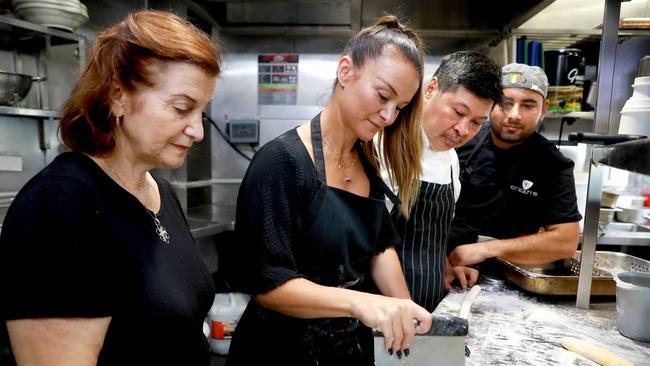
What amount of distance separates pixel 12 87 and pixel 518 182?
2444 mm

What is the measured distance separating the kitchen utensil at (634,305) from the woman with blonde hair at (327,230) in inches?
23.6

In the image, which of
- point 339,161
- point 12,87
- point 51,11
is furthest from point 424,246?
point 51,11

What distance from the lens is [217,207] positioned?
3258 millimetres

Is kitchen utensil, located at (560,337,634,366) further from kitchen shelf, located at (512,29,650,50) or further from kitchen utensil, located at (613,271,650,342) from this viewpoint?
kitchen shelf, located at (512,29,650,50)

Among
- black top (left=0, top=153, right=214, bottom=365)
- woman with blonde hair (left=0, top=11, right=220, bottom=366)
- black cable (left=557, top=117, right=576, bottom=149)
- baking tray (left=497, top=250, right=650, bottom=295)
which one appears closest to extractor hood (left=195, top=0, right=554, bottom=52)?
black cable (left=557, top=117, right=576, bottom=149)

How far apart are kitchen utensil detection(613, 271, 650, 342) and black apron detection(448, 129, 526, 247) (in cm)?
86

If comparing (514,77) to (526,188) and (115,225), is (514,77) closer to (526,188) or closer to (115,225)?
(526,188)

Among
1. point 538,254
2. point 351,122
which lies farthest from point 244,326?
point 538,254

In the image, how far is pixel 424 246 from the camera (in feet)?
4.98

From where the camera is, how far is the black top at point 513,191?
189cm

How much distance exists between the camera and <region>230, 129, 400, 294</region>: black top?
938 mm

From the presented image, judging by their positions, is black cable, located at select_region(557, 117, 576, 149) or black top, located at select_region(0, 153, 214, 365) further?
black cable, located at select_region(557, 117, 576, 149)

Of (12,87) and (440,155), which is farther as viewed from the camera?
(12,87)

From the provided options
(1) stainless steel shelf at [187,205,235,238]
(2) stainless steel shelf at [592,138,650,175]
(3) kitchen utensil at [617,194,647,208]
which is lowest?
(1) stainless steel shelf at [187,205,235,238]
